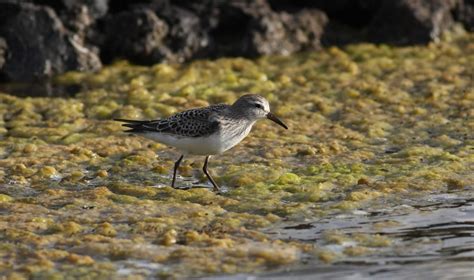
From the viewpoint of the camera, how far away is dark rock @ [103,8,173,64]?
581 inches

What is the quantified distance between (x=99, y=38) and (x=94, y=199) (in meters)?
5.53

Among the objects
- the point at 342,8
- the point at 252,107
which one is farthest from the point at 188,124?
the point at 342,8

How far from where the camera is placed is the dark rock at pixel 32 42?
562 inches

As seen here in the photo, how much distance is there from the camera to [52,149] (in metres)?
11.6

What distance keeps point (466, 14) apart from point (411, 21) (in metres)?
1.15

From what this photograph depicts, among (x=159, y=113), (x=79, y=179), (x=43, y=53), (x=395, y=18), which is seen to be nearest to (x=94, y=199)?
(x=79, y=179)

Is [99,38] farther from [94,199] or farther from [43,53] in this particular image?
[94,199]

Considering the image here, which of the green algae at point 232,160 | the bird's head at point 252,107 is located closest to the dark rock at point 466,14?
the green algae at point 232,160

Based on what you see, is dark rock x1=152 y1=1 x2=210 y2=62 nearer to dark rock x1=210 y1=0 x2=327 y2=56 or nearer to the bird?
dark rock x1=210 y1=0 x2=327 y2=56

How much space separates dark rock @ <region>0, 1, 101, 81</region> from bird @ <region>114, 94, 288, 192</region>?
4.06 metres

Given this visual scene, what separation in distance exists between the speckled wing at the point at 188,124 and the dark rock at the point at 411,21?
18.8ft

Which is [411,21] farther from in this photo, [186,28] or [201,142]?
[201,142]

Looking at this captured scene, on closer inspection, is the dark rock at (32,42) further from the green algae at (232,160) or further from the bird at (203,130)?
the bird at (203,130)

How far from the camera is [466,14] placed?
1619cm
